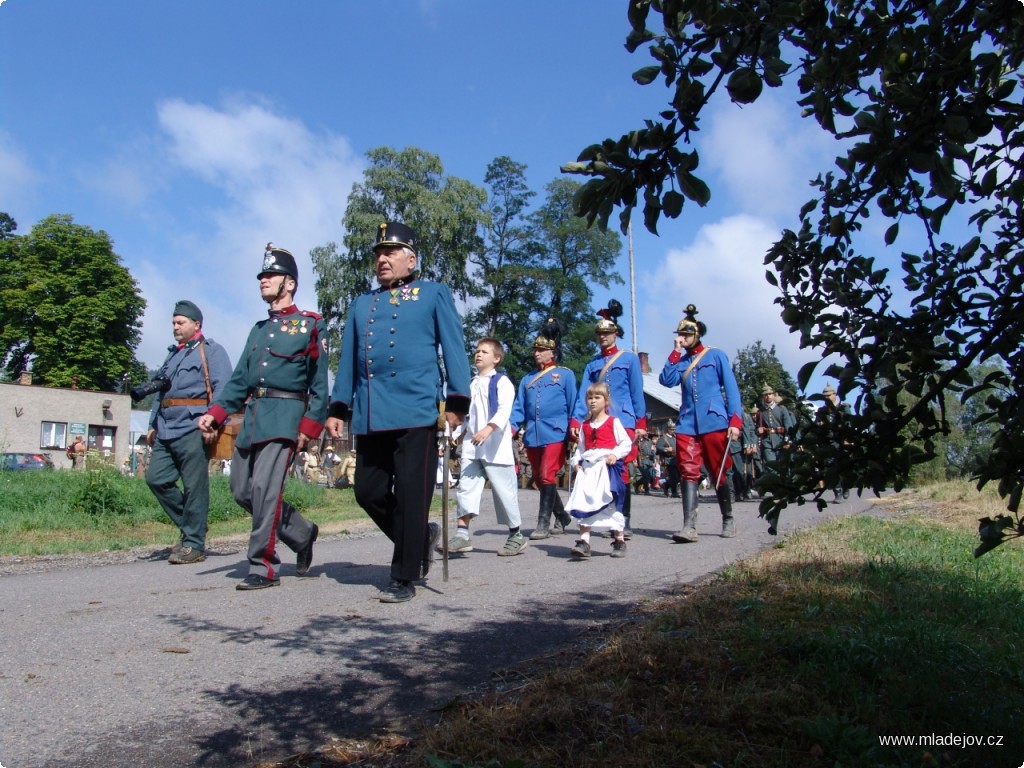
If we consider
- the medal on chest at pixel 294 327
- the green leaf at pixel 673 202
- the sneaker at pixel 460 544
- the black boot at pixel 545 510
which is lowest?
the sneaker at pixel 460 544

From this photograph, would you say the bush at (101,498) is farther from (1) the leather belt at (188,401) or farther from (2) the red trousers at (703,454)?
(2) the red trousers at (703,454)

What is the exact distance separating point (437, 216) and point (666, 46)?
39.2 metres

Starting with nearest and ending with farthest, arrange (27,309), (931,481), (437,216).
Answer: (931,481)
(437,216)
(27,309)

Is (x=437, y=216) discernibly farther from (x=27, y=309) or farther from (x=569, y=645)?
(x=569, y=645)

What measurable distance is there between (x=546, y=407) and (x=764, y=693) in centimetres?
622

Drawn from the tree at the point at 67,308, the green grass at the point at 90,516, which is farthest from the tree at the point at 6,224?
the green grass at the point at 90,516

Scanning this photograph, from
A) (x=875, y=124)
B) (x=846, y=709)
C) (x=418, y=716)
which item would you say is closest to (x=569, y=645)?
(x=418, y=716)

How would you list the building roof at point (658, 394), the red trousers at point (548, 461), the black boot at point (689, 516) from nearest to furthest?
the black boot at point (689, 516)
the red trousers at point (548, 461)
the building roof at point (658, 394)

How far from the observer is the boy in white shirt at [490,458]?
7.95 m

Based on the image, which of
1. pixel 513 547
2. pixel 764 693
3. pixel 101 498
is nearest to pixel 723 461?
pixel 513 547

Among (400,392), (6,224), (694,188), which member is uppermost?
(6,224)

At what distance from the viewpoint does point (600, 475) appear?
7.77 metres

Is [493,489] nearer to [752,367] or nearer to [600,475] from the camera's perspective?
[600,475]

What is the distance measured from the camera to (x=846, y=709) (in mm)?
2904
